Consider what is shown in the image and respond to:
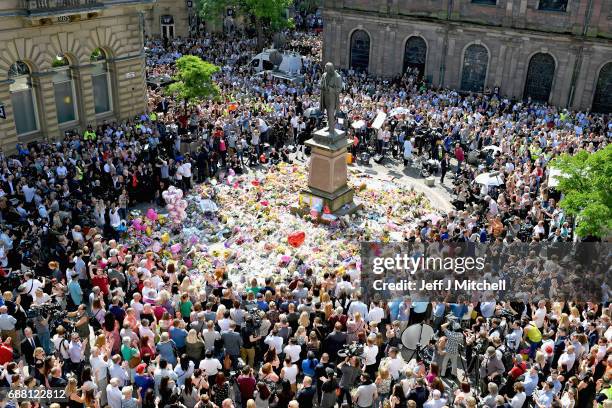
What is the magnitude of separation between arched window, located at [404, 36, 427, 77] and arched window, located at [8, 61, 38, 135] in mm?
24345

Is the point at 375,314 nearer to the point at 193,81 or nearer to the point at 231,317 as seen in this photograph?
the point at 231,317

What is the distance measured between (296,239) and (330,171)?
2801mm

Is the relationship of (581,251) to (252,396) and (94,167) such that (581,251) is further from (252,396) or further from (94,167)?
(94,167)

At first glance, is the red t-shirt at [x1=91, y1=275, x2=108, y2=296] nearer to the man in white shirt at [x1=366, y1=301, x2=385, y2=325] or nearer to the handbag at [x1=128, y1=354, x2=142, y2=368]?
the handbag at [x1=128, y1=354, x2=142, y2=368]

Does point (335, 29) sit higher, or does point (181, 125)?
point (335, 29)

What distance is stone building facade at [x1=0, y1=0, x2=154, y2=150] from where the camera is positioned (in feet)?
80.4

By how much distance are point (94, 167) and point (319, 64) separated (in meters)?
26.1

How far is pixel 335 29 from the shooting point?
4312 centimetres

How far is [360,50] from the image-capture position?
141 feet

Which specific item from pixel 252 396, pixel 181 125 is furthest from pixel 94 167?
pixel 252 396

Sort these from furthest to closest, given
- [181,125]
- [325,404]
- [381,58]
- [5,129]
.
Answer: [381,58] → [181,125] → [5,129] → [325,404]

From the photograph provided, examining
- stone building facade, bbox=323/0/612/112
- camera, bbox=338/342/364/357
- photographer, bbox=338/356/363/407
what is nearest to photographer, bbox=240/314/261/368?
camera, bbox=338/342/364/357

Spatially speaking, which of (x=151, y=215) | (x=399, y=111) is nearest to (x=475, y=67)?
(x=399, y=111)

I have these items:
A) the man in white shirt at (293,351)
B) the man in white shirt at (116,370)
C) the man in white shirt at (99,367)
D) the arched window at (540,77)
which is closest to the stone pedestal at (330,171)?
the man in white shirt at (293,351)
